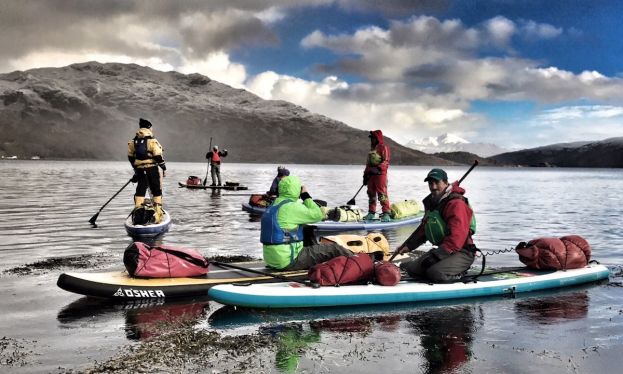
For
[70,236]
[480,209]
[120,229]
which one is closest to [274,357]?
[70,236]

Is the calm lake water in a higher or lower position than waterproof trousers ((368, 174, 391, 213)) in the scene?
lower

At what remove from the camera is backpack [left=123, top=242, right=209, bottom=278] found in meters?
10.3

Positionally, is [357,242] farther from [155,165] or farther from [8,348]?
[155,165]

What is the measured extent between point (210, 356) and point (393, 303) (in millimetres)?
3974

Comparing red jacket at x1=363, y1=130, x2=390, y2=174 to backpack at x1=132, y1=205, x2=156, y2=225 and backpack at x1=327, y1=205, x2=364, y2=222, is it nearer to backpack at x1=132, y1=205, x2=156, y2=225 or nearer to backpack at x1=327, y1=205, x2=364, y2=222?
backpack at x1=327, y1=205, x2=364, y2=222

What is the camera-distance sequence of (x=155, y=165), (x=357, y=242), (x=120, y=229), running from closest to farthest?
Answer: (x=357, y=242), (x=155, y=165), (x=120, y=229)

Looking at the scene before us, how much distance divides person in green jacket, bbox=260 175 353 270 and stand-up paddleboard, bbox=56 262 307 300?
1.20 feet

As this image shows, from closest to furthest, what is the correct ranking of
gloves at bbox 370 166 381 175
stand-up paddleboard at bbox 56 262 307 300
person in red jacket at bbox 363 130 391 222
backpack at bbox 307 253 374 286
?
stand-up paddleboard at bbox 56 262 307 300
backpack at bbox 307 253 374 286
person in red jacket at bbox 363 130 391 222
gloves at bbox 370 166 381 175

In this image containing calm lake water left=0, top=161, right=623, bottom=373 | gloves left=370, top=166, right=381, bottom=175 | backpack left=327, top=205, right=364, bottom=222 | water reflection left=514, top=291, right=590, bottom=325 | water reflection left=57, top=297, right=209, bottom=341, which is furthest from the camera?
gloves left=370, top=166, right=381, bottom=175

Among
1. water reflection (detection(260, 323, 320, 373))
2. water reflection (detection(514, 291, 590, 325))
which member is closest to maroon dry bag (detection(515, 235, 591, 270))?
water reflection (detection(514, 291, 590, 325))

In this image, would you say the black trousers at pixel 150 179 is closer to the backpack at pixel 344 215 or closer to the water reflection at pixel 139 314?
the backpack at pixel 344 215

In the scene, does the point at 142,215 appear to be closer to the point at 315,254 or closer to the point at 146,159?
the point at 146,159

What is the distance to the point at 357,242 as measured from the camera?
1220 cm

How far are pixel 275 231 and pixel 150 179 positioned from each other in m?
8.62
